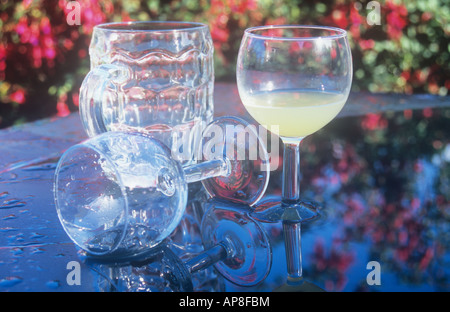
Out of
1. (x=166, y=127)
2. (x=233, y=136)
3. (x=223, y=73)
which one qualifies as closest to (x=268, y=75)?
(x=233, y=136)

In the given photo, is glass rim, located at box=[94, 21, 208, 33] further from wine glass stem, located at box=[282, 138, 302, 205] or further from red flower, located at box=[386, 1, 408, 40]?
red flower, located at box=[386, 1, 408, 40]

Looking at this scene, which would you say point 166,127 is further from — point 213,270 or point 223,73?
point 223,73

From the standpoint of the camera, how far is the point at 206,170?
3.52 ft

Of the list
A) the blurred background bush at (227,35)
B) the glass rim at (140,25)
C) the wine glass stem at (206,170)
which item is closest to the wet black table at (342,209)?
the wine glass stem at (206,170)

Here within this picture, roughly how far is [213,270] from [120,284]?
0.13 meters

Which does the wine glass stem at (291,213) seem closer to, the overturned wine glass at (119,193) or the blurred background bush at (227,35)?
the overturned wine glass at (119,193)

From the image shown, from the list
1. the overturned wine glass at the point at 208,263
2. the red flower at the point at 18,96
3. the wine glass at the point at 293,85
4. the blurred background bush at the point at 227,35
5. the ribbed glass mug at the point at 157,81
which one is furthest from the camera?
the red flower at the point at 18,96

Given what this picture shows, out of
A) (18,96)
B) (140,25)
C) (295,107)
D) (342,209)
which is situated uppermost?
(140,25)

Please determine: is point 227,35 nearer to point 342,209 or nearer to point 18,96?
point 18,96

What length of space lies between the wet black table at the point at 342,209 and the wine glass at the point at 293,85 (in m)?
0.08

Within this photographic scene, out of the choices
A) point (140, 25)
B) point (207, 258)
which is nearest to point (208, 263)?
point (207, 258)

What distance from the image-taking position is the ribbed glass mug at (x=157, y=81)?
117cm

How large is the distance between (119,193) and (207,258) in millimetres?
164

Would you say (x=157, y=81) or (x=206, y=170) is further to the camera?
(x=157, y=81)
